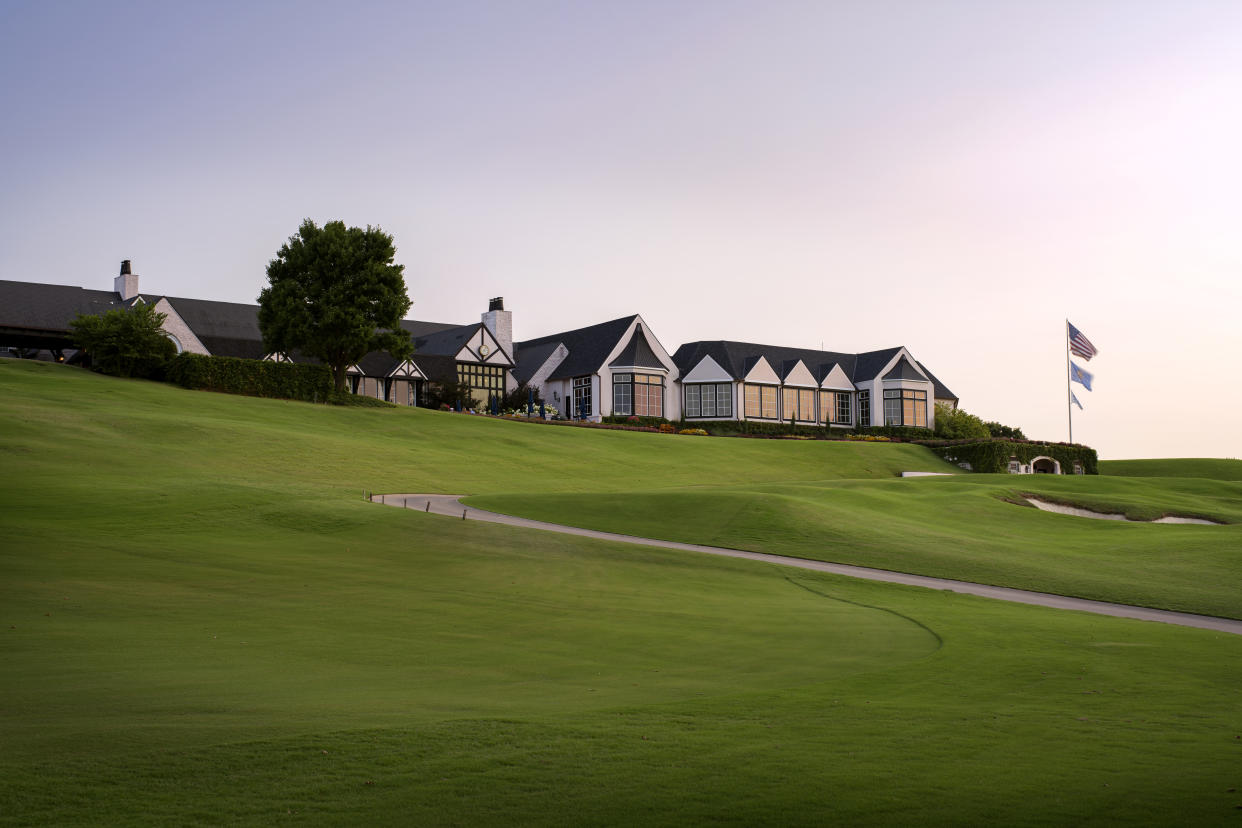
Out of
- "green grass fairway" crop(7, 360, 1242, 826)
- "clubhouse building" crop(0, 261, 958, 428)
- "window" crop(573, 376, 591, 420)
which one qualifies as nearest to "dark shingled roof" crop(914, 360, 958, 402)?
"clubhouse building" crop(0, 261, 958, 428)

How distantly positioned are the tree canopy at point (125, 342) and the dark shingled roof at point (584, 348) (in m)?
30.2

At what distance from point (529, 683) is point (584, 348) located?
6720 cm

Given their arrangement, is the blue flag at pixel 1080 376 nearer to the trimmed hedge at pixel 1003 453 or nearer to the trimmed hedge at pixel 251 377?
the trimmed hedge at pixel 1003 453

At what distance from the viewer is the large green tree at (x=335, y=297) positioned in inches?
2410

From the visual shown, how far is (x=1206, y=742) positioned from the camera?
28.4ft

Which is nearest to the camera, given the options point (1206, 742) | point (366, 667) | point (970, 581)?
point (1206, 742)

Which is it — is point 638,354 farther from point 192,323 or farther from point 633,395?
point 192,323

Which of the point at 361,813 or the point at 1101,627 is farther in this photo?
the point at 1101,627

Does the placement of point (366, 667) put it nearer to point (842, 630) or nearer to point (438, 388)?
point (842, 630)

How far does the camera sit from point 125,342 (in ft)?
184

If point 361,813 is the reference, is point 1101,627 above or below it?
below

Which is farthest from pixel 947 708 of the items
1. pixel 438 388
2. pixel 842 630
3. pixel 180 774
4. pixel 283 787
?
pixel 438 388

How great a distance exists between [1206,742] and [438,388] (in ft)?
219

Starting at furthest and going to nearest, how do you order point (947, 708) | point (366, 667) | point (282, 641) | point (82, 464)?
point (82, 464)
point (282, 641)
point (366, 667)
point (947, 708)
